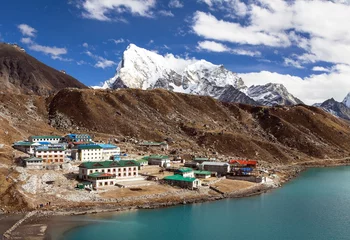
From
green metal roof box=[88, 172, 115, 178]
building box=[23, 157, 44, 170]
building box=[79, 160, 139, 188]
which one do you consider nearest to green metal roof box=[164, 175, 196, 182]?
building box=[79, 160, 139, 188]

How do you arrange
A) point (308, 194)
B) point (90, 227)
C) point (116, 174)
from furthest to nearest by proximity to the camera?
1. point (308, 194)
2. point (116, 174)
3. point (90, 227)

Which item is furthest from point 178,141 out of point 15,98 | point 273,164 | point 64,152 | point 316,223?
point 316,223

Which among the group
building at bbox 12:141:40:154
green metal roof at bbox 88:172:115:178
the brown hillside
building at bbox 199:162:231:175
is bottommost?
green metal roof at bbox 88:172:115:178

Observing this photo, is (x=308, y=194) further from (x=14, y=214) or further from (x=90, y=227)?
(x=14, y=214)

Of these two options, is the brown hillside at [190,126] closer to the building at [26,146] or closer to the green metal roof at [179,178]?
the building at [26,146]

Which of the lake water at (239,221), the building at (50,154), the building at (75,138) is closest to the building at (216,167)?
the lake water at (239,221)

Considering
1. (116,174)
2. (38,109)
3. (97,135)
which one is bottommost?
(116,174)

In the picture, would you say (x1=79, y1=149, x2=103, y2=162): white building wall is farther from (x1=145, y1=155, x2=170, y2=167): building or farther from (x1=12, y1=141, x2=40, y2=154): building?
(x1=145, y1=155, x2=170, y2=167): building
